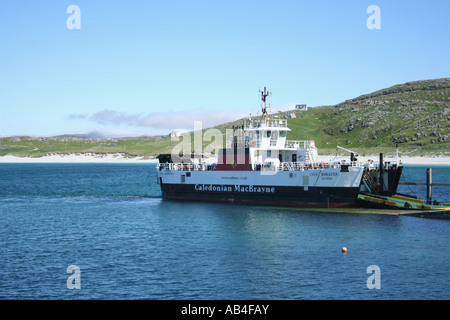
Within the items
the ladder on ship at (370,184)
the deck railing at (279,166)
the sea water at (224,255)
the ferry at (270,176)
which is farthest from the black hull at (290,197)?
the deck railing at (279,166)

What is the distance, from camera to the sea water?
2166cm

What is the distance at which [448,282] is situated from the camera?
22344 mm

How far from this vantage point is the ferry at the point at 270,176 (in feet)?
143

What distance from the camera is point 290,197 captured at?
46.1 meters

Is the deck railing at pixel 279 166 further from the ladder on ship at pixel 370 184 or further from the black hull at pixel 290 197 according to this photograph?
the black hull at pixel 290 197

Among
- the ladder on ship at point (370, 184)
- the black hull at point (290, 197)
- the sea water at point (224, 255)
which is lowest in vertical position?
the sea water at point (224, 255)

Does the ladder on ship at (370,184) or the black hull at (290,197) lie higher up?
the ladder on ship at (370,184)

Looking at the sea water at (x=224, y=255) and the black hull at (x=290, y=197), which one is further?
the black hull at (x=290, y=197)

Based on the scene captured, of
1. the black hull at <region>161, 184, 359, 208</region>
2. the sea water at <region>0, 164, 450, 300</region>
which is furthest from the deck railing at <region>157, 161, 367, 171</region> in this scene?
the sea water at <region>0, 164, 450, 300</region>

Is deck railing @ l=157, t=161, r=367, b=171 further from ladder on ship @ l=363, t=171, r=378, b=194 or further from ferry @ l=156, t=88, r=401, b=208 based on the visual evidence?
ladder on ship @ l=363, t=171, r=378, b=194

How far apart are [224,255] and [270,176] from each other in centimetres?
2019
